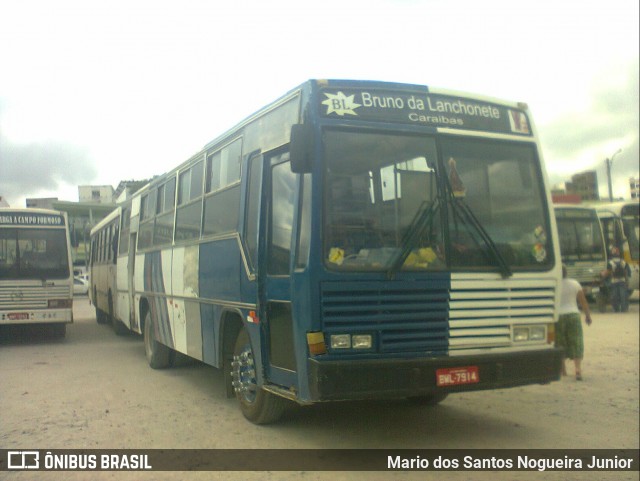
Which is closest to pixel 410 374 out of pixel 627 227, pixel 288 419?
pixel 288 419

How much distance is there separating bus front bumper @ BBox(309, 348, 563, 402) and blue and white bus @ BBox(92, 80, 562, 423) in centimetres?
1

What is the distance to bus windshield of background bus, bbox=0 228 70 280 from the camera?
11.5 m

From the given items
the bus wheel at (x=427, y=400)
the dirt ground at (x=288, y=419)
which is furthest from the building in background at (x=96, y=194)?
the bus wheel at (x=427, y=400)

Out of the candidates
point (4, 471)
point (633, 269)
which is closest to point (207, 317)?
point (4, 471)

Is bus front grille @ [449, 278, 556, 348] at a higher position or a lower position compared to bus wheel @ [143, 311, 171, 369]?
higher

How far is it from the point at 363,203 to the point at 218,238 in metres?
2.53

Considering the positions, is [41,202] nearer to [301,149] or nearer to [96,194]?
[96,194]

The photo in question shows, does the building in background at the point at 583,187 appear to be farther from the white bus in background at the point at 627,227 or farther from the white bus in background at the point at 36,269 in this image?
the white bus in background at the point at 36,269

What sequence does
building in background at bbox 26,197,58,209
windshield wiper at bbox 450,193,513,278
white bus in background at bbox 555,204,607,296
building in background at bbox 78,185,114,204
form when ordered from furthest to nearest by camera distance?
white bus in background at bbox 555,204,607,296 → building in background at bbox 78,185,114,204 → building in background at bbox 26,197,58,209 → windshield wiper at bbox 450,193,513,278

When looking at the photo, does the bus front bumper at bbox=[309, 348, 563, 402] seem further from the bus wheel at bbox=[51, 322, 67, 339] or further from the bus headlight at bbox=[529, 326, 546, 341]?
the bus wheel at bbox=[51, 322, 67, 339]

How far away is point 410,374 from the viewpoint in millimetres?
5453

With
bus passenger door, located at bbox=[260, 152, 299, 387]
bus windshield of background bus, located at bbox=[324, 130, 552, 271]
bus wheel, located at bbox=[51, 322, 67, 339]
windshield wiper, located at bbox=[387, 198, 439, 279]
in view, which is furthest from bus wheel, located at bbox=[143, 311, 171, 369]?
windshield wiper, located at bbox=[387, 198, 439, 279]

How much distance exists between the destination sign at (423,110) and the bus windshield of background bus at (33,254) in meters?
6.89

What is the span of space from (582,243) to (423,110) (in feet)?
57.3
